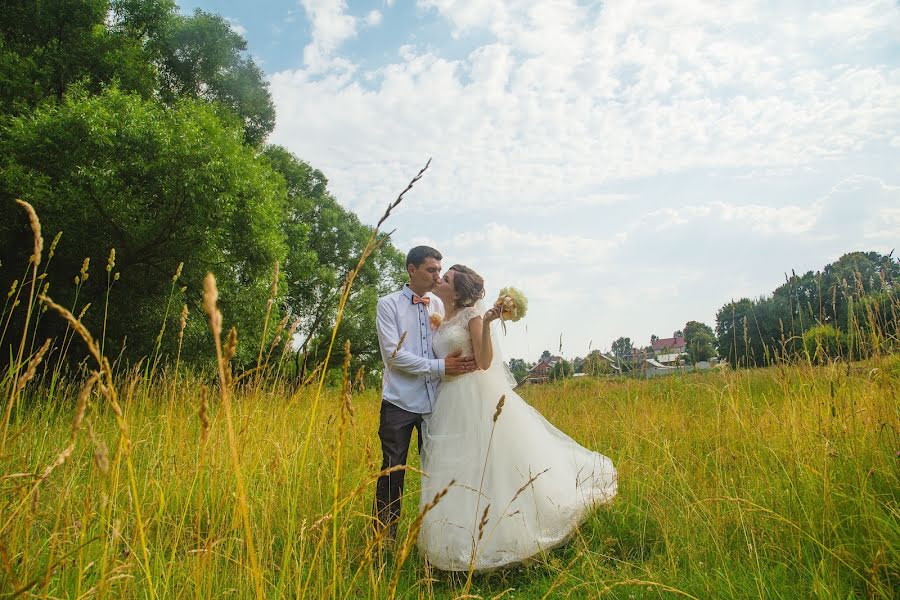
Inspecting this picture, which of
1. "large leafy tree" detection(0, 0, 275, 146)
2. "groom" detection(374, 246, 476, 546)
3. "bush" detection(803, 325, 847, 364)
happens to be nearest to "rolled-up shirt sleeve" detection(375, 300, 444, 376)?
"groom" detection(374, 246, 476, 546)

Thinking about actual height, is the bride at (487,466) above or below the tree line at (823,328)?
below

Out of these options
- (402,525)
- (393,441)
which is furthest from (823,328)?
(402,525)

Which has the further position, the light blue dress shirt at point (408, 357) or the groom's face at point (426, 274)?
the groom's face at point (426, 274)

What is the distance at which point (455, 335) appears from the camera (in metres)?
3.77

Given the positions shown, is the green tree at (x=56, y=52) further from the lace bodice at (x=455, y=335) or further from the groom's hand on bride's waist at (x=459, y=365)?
the groom's hand on bride's waist at (x=459, y=365)

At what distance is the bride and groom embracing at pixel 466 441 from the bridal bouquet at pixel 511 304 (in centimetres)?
6

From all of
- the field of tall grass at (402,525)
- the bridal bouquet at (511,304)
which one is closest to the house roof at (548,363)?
the field of tall grass at (402,525)

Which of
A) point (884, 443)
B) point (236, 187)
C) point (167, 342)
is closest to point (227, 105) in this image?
point (236, 187)

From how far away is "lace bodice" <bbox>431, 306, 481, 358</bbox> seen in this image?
3746mm

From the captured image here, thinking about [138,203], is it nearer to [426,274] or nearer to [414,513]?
[426,274]

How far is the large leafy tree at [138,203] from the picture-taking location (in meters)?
9.70

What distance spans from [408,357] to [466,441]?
653 mm

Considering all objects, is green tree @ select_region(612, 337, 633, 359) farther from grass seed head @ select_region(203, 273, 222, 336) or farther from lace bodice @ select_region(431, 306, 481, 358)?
grass seed head @ select_region(203, 273, 222, 336)

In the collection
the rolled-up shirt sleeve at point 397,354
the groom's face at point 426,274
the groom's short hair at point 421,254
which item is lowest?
the rolled-up shirt sleeve at point 397,354
